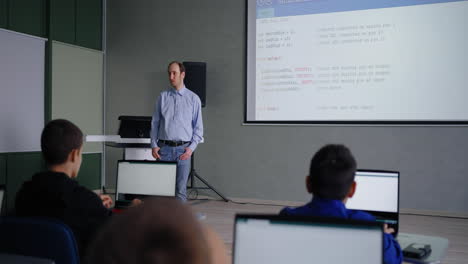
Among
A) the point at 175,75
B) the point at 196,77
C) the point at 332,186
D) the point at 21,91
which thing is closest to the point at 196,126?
the point at 175,75

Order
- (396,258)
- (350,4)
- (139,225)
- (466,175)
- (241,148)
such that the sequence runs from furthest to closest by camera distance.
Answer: (241,148) → (350,4) → (466,175) → (396,258) → (139,225)

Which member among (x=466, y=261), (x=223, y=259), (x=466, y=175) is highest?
(x=223, y=259)

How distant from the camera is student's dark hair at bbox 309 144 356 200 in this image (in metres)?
1.58

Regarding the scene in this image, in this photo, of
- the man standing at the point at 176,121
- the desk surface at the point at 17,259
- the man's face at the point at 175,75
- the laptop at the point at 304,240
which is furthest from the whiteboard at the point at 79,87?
the laptop at the point at 304,240

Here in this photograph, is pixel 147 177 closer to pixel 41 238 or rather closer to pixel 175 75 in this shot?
pixel 41 238

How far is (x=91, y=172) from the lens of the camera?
6773mm

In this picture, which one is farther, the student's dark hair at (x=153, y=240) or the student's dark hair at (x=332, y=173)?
the student's dark hair at (x=332, y=173)

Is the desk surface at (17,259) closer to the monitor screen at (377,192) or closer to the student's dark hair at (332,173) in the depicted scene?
the student's dark hair at (332,173)

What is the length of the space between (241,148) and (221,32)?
5.23ft

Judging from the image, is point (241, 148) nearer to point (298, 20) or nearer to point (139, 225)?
point (298, 20)

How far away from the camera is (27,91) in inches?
225

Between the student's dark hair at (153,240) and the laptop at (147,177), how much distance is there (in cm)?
239

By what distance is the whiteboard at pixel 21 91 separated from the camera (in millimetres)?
5395

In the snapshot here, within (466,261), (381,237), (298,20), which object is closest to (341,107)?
(298,20)
